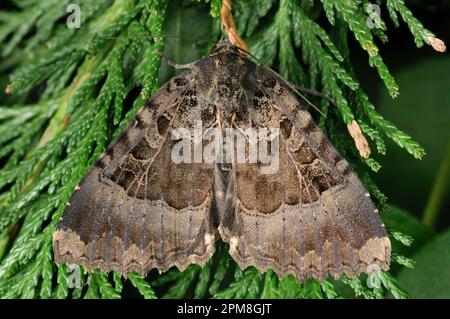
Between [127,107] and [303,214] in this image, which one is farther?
[127,107]

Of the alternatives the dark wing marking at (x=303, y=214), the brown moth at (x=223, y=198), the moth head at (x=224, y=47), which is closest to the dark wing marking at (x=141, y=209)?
the brown moth at (x=223, y=198)

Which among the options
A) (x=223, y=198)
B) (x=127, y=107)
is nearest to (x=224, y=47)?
(x=223, y=198)

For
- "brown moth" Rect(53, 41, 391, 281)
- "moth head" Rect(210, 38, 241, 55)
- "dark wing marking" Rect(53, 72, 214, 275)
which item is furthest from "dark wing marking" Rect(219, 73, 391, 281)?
"moth head" Rect(210, 38, 241, 55)

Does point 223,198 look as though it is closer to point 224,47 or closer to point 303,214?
point 303,214

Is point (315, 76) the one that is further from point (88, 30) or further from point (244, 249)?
point (88, 30)

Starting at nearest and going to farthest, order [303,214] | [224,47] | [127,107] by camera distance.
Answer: [303,214], [224,47], [127,107]

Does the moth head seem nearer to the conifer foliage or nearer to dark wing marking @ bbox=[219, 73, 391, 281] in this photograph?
the conifer foliage

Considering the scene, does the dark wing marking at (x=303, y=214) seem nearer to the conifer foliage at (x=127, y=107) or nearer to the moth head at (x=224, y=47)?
the conifer foliage at (x=127, y=107)
